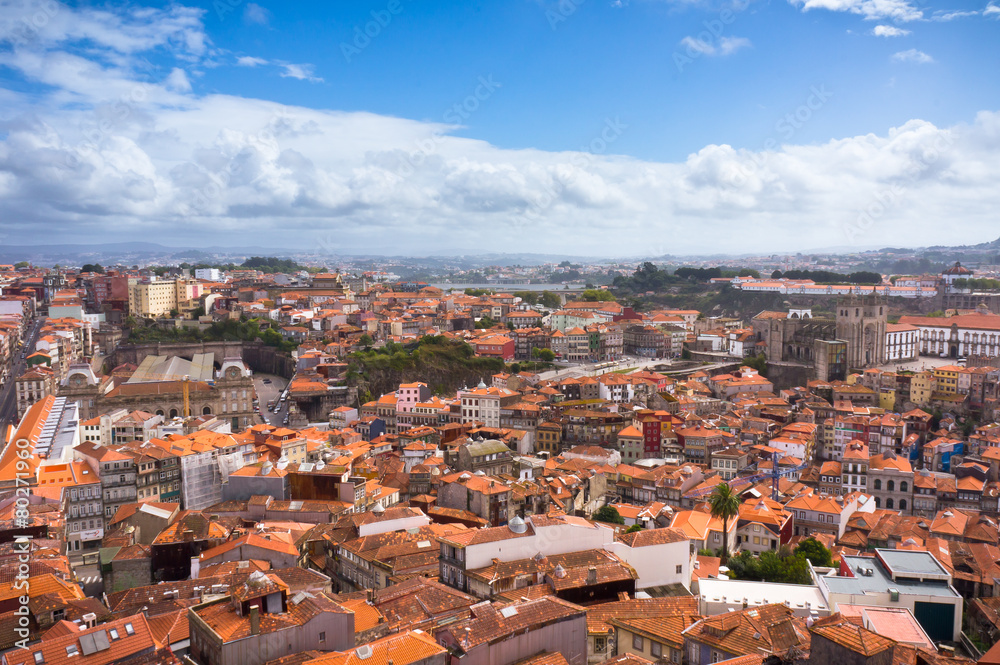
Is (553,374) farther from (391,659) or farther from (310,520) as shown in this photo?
(391,659)

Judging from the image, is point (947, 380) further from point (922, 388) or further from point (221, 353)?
point (221, 353)

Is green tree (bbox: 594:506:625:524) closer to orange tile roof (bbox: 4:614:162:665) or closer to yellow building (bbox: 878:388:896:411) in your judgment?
orange tile roof (bbox: 4:614:162:665)

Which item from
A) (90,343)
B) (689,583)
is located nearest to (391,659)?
(689,583)

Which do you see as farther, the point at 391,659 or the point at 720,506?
the point at 720,506

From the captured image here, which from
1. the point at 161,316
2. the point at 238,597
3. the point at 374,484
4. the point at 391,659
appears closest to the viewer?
the point at 391,659

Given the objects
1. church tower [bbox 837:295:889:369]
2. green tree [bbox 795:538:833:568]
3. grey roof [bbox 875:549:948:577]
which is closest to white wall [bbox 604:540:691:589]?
grey roof [bbox 875:549:948:577]

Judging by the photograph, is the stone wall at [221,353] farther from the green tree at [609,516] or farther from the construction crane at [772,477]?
the green tree at [609,516]

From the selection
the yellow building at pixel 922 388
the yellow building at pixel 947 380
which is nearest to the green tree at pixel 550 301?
the yellow building at pixel 922 388
